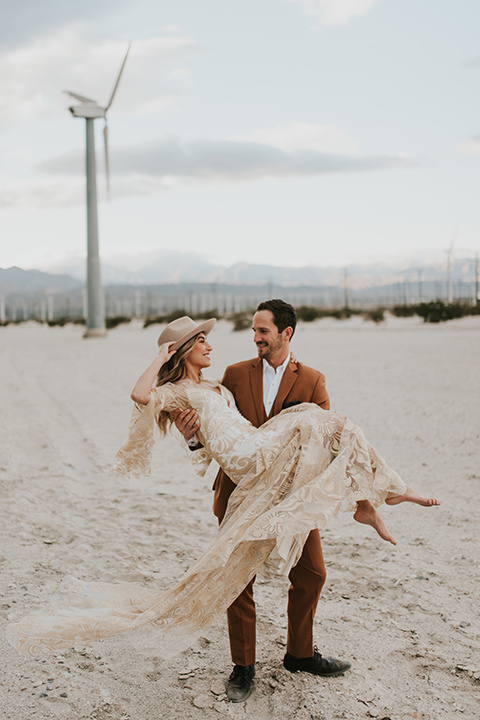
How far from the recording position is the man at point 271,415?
11.5 ft

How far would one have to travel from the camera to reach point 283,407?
3590 mm

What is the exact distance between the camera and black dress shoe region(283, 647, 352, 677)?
3.76 metres

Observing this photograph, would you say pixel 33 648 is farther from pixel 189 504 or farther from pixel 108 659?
pixel 189 504

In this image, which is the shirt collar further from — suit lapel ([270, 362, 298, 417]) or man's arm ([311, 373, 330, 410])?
man's arm ([311, 373, 330, 410])

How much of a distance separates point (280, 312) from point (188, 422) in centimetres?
71

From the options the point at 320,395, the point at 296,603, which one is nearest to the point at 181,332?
the point at 320,395

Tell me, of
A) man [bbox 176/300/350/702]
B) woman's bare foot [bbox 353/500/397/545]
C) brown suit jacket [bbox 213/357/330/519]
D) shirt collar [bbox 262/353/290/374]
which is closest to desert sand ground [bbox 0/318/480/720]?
man [bbox 176/300/350/702]

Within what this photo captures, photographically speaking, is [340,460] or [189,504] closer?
[340,460]

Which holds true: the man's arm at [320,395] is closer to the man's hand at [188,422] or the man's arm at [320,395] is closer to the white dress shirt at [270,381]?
the white dress shirt at [270,381]

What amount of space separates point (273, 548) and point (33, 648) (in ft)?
4.12

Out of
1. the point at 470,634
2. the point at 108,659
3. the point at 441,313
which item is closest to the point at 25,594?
the point at 108,659

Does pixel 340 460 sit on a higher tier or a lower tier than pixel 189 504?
higher

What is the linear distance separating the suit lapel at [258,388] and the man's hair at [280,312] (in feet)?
0.88

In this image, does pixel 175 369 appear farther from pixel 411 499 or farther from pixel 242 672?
pixel 242 672
